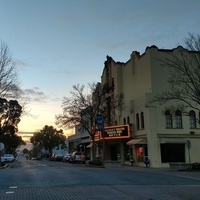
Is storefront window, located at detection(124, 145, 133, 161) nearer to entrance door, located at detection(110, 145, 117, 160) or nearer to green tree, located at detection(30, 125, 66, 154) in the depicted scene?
entrance door, located at detection(110, 145, 117, 160)

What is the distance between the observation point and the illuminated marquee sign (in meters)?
Answer: 42.9

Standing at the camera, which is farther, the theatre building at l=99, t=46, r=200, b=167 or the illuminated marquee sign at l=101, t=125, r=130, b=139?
the illuminated marquee sign at l=101, t=125, r=130, b=139

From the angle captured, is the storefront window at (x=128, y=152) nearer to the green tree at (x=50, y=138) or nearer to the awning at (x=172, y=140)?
the awning at (x=172, y=140)

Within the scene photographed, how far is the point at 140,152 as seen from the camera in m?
40.8

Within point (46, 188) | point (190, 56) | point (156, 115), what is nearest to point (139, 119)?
point (156, 115)

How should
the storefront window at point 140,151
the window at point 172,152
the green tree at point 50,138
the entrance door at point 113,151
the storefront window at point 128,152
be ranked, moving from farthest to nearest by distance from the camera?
the green tree at point 50,138 → the entrance door at point 113,151 → the storefront window at point 128,152 → the storefront window at point 140,151 → the window at point 172,152

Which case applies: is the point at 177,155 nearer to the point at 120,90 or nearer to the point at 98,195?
the point at 120,90

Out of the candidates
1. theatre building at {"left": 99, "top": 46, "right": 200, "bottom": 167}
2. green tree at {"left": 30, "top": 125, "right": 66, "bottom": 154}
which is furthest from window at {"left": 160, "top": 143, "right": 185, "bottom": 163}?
green tree at {"left": 30, "top": 125, "right": 66, "bottom": 154}

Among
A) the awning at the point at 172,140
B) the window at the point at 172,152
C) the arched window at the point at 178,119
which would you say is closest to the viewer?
the awning at the point at 172,140

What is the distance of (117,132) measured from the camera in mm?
44062

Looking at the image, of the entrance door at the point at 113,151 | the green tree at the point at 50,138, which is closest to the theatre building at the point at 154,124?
the entrance door at the point at 113,151

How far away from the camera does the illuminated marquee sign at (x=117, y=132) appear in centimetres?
4292

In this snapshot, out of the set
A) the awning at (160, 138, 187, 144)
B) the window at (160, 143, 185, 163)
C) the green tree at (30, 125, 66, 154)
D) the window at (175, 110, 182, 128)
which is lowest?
the window at (160, 143, 185, 163)

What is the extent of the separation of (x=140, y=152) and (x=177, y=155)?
427cm
